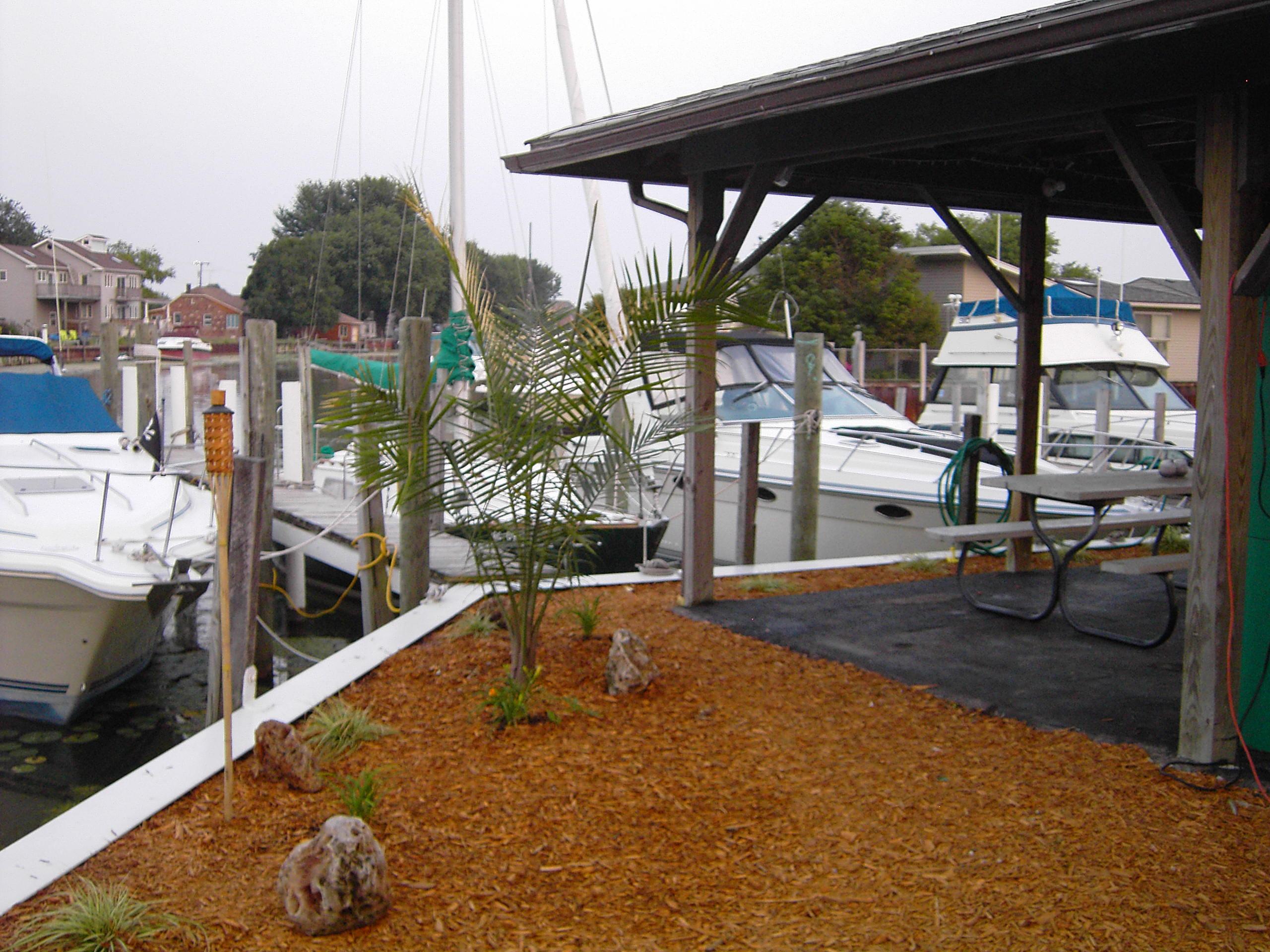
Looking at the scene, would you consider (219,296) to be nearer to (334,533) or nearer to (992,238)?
(992,238)

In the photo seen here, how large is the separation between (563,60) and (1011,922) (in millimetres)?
12675

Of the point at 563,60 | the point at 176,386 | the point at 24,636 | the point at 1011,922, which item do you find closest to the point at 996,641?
the point at 1011,922

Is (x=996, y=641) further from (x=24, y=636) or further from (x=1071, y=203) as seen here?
(x=24, y=636)

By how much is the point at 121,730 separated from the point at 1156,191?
795 cm

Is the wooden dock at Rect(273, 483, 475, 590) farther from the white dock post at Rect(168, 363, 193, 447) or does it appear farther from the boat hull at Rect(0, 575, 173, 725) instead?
the white dock post at Rect(168, 363, 193, 447)

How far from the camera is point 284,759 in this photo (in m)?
4.36

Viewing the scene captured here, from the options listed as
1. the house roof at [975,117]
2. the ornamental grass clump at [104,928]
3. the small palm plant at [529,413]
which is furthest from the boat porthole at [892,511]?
the ornamental grass clump at [104,928]

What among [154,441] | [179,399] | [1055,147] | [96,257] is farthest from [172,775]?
[96,257]

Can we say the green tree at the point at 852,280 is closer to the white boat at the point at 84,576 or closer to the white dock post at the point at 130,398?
the white dock post at the point at 130,398

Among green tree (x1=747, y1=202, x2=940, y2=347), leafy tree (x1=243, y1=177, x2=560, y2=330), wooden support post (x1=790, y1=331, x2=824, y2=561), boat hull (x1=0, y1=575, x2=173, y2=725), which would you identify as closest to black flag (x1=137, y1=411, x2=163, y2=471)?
boat hull (x1=0, y1=575, x2=173, y2=725)

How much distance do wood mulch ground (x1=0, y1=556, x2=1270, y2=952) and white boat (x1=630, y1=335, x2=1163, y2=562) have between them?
4942 millimetres

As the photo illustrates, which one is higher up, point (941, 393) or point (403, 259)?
point (403, 259)

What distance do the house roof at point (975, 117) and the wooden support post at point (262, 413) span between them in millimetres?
3411

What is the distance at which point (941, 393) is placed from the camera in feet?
52.4
